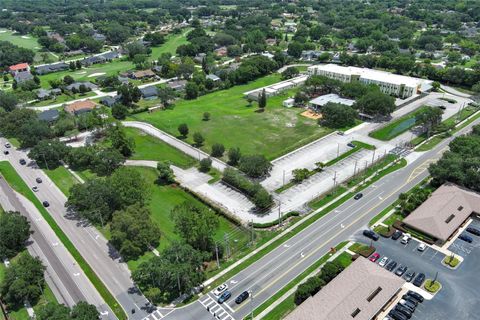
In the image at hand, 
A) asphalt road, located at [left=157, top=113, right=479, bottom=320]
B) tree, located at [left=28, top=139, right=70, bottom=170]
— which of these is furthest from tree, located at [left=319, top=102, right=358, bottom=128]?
tree, located at [left=28, top=139, right=70, bottom=170]

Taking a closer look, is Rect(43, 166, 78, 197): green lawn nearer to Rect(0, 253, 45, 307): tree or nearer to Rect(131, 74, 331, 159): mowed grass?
Rect(0, 253, 45, 307): tree

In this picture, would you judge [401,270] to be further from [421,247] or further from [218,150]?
[218,150]

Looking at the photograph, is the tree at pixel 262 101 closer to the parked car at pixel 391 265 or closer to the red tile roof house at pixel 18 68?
the parked car at pixel 391 265

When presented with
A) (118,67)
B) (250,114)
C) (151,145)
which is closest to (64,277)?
(151,145)

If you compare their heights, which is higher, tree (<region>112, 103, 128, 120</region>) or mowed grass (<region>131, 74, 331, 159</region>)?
tree (<region>112, 103, 128, 120</region>)

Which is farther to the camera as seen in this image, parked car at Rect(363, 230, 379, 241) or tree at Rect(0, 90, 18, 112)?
tree at Rect(0, 90, 18, 112)

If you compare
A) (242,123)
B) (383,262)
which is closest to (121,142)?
(242,123)

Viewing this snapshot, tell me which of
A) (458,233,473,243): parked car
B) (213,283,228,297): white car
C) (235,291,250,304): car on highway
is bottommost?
(458,233,473,243): parked car
